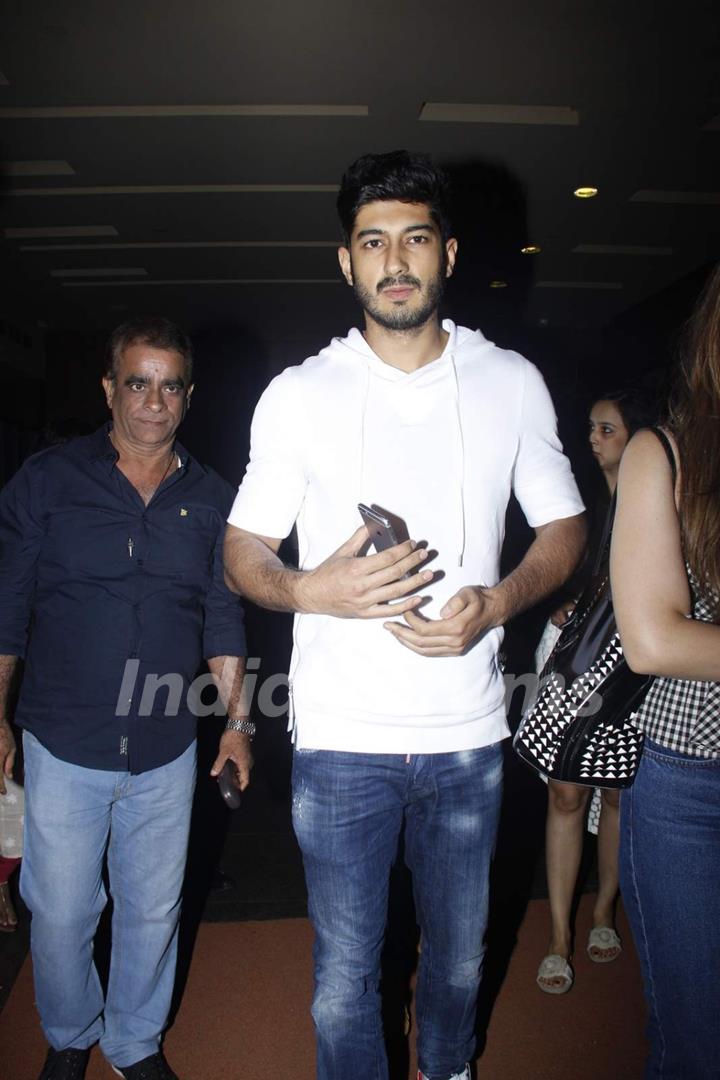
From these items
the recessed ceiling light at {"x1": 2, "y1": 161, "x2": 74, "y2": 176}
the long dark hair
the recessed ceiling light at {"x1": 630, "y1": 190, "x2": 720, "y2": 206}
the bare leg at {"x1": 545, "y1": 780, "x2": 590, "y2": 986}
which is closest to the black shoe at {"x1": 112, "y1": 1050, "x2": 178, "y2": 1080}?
the bare leg at {"x1": 545, "y1": 780, "x2": 590, "y2": 986}

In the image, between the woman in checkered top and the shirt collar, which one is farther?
the shirt collar

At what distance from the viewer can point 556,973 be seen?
2676 mm

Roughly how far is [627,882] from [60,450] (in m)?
1.72

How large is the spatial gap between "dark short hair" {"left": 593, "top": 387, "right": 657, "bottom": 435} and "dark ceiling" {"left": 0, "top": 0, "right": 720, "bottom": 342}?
2.72m

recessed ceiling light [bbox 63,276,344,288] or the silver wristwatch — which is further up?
recessed ceiling light [bbox 63,276,344,288]

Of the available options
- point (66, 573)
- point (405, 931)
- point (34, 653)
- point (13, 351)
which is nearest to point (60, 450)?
point (66, 573)

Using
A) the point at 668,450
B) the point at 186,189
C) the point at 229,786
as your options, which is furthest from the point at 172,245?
the point at 668,450

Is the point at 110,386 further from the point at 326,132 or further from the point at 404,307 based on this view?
the point at 326,132

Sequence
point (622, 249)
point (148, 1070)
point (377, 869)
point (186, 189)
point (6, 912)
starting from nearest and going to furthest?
point (377, 869) < point (148, 1070) < point (6, 912) < point (186, 189) < point (622, 249)

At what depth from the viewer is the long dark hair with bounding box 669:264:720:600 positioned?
4.43ft

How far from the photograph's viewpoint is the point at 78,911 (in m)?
2.11

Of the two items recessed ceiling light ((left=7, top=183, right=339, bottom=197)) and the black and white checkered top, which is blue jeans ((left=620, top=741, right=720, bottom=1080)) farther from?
recessed ceiling light ((left=7, top=183, right=339, bottom=197))

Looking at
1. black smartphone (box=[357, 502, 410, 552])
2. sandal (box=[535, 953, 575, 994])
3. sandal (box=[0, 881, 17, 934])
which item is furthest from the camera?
sandal (box=[0, 881, 17, 934])

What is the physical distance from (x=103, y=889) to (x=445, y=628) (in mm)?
1310
